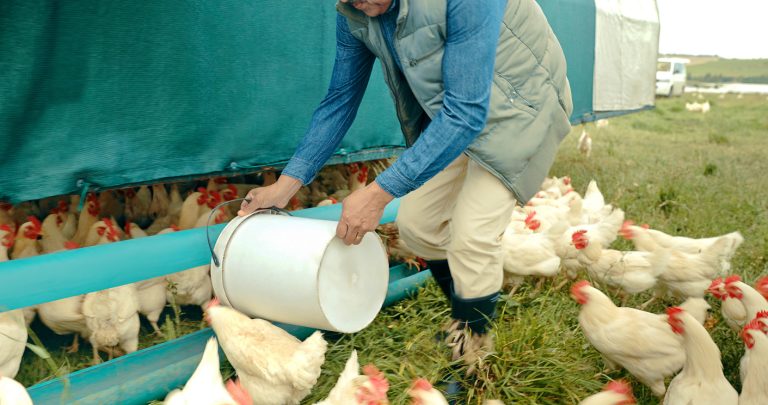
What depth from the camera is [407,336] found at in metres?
2.79

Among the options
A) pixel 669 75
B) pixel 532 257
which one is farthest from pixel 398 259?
pixel 669 75

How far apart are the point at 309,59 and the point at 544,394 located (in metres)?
1.81

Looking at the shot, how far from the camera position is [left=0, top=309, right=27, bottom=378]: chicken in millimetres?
2162

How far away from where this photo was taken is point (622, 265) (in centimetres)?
314

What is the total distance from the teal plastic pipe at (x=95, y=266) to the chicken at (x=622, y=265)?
1802 millimetres

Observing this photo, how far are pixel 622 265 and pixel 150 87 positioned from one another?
A: 7.24 ft

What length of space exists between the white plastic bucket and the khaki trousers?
0.28 metres

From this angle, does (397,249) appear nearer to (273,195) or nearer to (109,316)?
(273,195)

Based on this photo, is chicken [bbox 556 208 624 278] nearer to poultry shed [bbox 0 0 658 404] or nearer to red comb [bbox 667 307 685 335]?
poultry shed [bbox 0 0 658 404]

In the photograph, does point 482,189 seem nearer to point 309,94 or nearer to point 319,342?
point 319,342

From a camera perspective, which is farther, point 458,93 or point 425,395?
point 458,93

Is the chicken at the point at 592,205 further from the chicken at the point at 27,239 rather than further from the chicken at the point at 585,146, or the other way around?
the chicken at the point at 585,146

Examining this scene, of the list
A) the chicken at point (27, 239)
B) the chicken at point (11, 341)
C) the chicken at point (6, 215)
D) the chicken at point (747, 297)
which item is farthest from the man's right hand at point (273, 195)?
the chicken at point (747, 297)

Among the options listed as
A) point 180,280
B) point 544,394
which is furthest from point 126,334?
point 544,394
